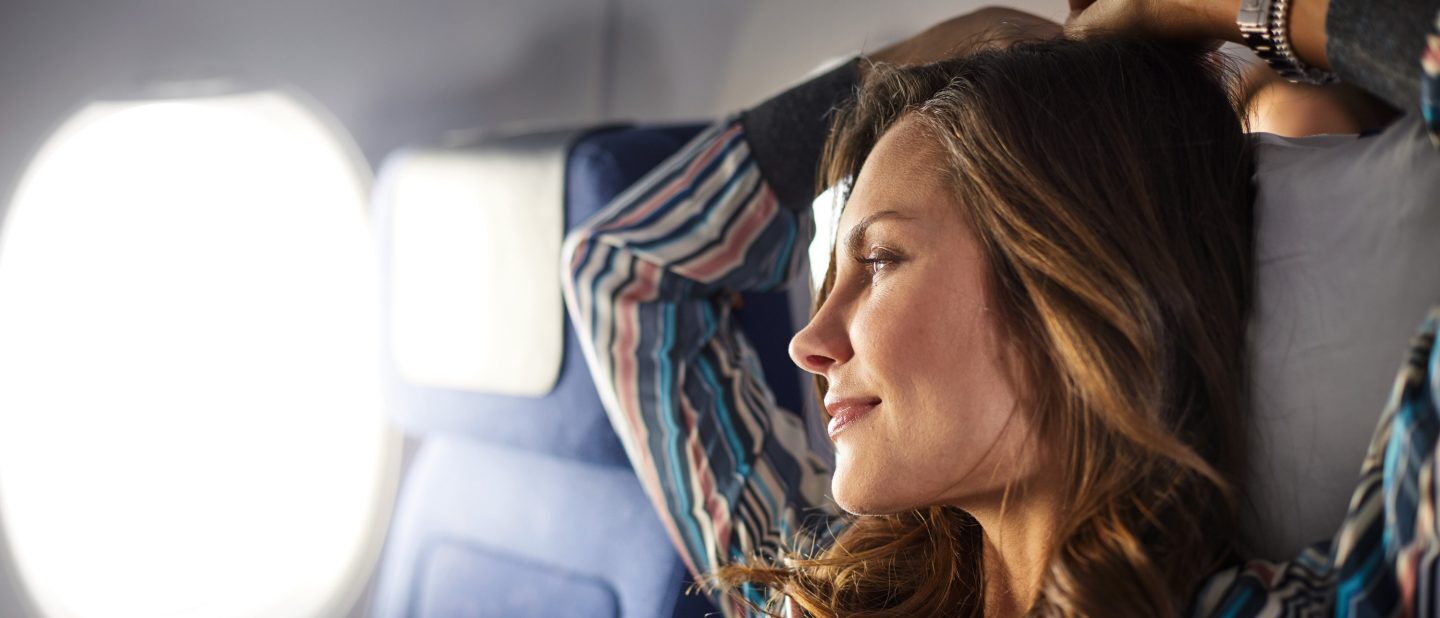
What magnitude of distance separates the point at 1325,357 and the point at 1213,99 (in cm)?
21

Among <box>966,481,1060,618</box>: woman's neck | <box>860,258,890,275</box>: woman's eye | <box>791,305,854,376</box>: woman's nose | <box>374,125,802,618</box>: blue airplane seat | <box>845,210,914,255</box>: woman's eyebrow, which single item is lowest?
<box>374,125,802,618</box>: blue airplane seat

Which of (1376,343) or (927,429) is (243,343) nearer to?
(927,429)

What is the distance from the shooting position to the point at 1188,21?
88 cm

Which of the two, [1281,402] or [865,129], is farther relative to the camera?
[865,129]

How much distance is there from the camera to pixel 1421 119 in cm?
73

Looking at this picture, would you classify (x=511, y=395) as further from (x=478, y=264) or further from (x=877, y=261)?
(x=877, y=261)

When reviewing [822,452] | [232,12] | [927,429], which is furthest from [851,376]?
[232,12]

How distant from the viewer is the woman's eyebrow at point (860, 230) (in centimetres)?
90

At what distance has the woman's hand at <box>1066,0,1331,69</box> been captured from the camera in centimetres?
77

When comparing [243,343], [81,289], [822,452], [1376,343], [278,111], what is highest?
[1376,343]

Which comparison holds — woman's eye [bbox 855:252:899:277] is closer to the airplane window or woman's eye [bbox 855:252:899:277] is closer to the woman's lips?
the woman's lips

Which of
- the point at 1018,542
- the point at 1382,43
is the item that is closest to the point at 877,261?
the point at 1018,542

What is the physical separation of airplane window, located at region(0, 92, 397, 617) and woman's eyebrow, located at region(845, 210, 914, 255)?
3.09 feet

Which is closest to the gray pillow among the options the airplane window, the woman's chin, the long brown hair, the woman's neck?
the long brown hair
